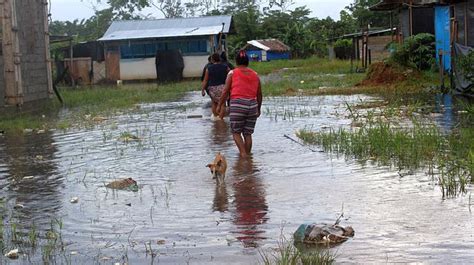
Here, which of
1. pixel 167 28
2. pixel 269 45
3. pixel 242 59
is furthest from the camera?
pixel 269 45

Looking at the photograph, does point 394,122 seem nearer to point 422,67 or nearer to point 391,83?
point 391,83

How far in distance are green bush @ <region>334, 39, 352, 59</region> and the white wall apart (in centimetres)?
1511

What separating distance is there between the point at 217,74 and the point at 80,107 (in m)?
7.52

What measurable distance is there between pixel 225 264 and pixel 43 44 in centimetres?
1943

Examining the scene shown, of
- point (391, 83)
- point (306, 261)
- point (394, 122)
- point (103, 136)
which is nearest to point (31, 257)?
point (306, 261)

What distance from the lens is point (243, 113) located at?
405 inches

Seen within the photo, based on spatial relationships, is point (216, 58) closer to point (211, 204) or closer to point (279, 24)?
point (211, 204)

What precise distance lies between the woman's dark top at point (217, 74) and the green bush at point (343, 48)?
114ft

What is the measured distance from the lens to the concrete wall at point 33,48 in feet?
70.1

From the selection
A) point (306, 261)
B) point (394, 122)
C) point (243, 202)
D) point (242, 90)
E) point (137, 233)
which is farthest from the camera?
point (394, 122)

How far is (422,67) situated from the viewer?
86.1ft

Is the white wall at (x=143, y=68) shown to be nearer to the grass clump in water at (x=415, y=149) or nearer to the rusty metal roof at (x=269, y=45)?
the rusty metal roof at (x=269, y=45)

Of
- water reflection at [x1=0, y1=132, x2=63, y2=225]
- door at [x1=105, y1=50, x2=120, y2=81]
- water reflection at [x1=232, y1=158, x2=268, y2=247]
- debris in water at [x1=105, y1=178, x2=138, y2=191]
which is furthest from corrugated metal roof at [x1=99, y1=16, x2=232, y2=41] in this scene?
debris in water at [x1=105, y1=178, x2=138, y2=191]

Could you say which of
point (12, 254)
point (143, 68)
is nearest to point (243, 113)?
point (12, 254)
